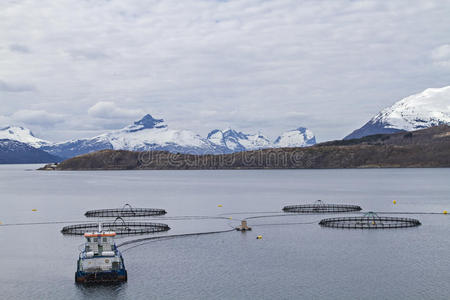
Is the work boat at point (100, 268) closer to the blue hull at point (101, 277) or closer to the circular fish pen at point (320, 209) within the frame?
the blue hull at point (101, 277)

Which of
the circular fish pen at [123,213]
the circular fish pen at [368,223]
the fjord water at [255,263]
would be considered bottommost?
the fjord water at [255,263]

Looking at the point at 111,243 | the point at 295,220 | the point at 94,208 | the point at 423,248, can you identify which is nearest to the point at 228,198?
the point at 94,208

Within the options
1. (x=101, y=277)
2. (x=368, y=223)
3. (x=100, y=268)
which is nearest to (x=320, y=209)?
(x=368, y=223)

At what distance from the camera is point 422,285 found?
57344 mm

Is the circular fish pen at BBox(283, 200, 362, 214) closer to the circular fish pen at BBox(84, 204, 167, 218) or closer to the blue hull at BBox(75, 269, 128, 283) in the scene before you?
the circular fish pen at BBox(84, 204, 167, 218)

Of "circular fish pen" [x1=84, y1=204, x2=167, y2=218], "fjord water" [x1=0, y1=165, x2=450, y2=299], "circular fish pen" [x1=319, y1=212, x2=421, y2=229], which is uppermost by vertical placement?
"circular fish pen" [x1=84, y1=204, x2=167, y2=218]

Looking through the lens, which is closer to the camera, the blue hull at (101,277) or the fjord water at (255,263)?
the fjord water at (255,263)

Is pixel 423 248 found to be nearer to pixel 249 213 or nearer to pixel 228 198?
pixel 249 213

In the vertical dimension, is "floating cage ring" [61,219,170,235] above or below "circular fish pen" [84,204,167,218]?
below

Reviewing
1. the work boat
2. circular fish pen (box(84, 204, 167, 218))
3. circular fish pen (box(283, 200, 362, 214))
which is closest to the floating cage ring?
circular fish pen (box(84, 204, 167, 218))

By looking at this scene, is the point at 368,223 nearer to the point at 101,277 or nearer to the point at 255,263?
the point at 255,263

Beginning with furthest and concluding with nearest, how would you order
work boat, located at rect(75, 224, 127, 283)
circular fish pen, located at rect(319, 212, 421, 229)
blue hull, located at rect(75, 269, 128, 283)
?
1. circular fish pen, located at rect(319, 212, 421, 229)
2. work boat, located at rect(75, 224, 127, 283)
3. blue hull, located at rect(75, 269, 128, 283)

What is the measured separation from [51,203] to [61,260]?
101 meters

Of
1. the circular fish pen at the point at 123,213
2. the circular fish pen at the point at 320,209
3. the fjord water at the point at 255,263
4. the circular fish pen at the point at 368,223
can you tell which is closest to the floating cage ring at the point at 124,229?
the fjord water at the point at 255,263
